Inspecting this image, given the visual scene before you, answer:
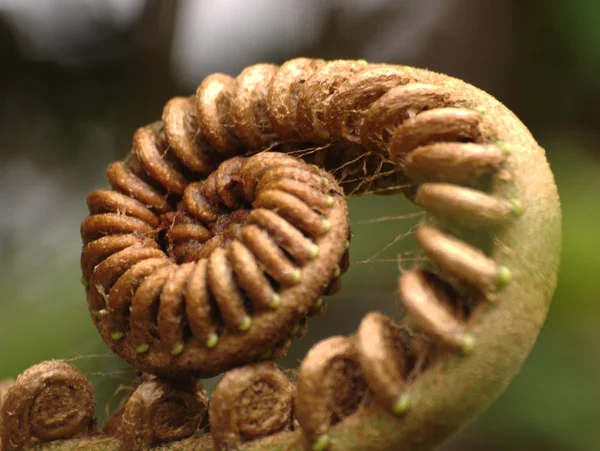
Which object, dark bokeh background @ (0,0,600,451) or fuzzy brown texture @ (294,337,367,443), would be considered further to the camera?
dark bokeh background @ (0,0,600,451)

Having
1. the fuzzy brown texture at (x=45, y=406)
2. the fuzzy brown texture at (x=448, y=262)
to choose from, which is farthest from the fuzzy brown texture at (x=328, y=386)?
the fuzzy brown texture at (x=45, y=406)

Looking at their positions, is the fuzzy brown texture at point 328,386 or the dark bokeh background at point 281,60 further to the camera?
the dark bokeh background at point 281,60

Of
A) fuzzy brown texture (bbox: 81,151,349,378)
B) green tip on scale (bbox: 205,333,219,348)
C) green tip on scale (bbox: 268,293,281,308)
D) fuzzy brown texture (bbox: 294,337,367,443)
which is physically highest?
fuzzy brown texture (bbox: 81,151,349,378)

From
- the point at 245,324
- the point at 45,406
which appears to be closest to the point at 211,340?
the point at 245,324

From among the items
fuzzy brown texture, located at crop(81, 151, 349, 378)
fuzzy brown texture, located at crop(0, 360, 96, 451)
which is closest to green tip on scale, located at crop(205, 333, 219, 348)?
fuzzy brown texture, located at crop(81, 151, 349, 378)

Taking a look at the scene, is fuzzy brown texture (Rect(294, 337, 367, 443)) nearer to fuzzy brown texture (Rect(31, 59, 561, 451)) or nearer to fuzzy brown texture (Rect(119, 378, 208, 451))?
fuzzy brown texture (Rect(31, 59, 561, 451))

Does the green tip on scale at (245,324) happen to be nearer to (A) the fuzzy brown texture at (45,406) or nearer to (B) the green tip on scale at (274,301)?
(B) the green tip on scale at (274,301)

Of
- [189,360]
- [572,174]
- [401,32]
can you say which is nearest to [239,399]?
[189,360]
